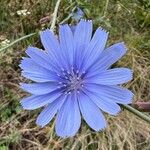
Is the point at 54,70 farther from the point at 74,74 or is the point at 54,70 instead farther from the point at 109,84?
the point at 109,84

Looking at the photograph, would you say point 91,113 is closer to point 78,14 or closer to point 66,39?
point 66,39

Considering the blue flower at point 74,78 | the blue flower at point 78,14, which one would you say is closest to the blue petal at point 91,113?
the blue flower at point 74,78

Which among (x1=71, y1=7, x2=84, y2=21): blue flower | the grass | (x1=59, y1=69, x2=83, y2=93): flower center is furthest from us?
the grass

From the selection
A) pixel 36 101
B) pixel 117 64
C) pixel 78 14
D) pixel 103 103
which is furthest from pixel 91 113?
pixel 117 64

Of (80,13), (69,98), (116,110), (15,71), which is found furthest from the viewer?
(15,71)

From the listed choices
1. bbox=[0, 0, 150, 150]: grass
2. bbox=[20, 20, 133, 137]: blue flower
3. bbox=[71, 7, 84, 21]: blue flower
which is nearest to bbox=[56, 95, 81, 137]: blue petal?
bbox=[20, 20, 133, 137]: blue flower

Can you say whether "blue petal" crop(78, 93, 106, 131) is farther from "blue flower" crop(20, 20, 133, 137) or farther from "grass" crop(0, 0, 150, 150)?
"grass" crop(0, 0, 150, 150)

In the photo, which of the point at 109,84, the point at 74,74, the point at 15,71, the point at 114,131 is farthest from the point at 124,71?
the point at 15,71
